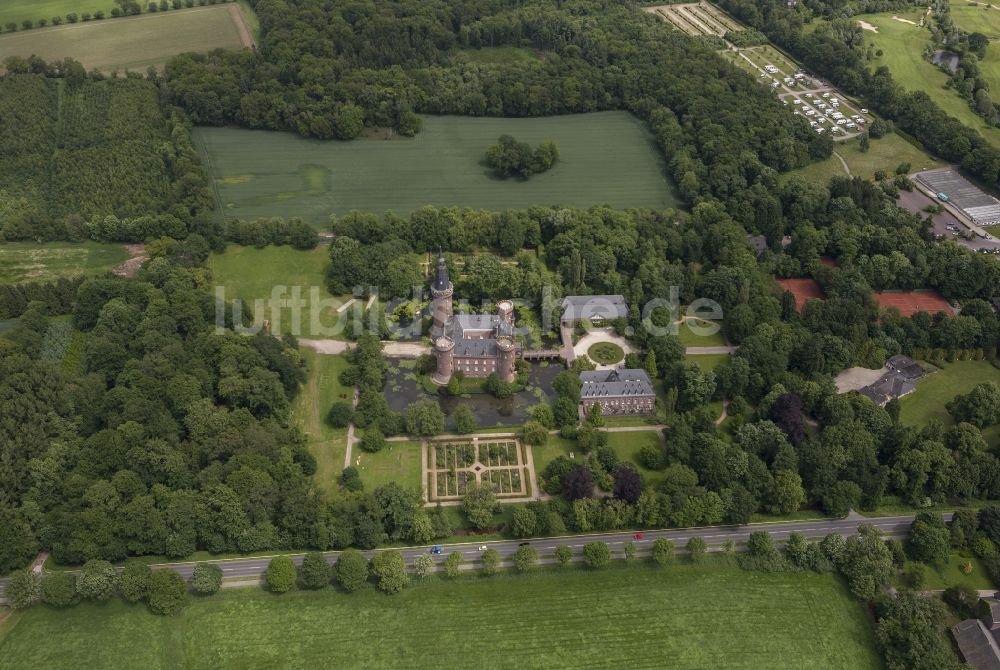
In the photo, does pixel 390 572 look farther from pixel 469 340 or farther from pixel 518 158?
pixel 518 158

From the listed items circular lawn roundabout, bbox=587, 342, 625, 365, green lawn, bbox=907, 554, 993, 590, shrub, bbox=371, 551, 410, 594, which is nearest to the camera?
shrub, bbox=371, 551, 410, 594

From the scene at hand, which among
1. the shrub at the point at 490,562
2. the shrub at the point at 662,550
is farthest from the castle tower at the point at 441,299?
the shrub at the point at 662,550

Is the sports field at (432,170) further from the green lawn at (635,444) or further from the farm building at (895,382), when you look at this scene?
the green lawn at (635,444)

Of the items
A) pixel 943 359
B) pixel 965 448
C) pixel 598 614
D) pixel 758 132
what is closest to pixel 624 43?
pixel 758 132

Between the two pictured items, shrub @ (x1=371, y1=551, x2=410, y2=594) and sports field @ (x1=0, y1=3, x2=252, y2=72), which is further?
sports field @ (x1=0, y1=3, x2=252, y2=72)

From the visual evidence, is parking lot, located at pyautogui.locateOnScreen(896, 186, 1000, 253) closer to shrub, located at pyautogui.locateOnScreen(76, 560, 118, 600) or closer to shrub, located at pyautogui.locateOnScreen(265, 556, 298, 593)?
shrub, located at pyautogui.locateOnScreen(265, 556, 298, 593)

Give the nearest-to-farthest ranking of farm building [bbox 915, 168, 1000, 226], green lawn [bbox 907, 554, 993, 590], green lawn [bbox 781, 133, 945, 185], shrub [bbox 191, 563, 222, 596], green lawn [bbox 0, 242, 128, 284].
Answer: shrub [bbox 191, 563, 222, 596], green lawn [bbox 907, 554, 993, 590], green lawn [bbox 0, 242, 128, 284], farm building [bbox 915, 168, 1000, 226], green lawn [bbox 781, 133, 945, 185]

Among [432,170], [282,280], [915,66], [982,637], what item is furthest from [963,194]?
[282,280]

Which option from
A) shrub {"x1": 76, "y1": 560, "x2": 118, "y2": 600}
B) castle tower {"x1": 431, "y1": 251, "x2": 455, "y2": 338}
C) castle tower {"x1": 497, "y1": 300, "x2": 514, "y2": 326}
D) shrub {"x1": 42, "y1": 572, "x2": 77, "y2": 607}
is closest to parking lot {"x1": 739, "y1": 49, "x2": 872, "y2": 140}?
castle tower {"x1": 497, "y1": 300, "x2": 514, "y2": 326}
